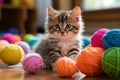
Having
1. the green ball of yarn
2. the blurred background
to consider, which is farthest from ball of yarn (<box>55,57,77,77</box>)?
the blurred background

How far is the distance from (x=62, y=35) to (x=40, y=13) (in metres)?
2.33

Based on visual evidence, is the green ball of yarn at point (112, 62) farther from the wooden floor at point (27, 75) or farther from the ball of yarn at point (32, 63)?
the ball of yarn at point (32, 63)

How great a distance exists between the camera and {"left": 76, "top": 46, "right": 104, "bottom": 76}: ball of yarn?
1.13 m

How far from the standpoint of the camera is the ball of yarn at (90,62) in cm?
113

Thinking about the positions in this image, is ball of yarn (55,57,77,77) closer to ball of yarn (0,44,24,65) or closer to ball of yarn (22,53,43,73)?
ball of yarn (22,53,43,73)

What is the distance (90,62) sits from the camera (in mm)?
1130

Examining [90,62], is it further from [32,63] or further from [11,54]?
[11,54]

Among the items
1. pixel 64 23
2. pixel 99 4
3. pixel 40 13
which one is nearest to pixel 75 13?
pixel 64 23

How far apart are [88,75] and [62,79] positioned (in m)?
0.12

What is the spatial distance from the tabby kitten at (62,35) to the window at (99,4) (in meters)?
1.67

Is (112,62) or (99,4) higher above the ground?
(99,4)

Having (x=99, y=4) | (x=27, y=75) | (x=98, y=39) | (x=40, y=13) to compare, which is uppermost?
(x=99, y=4)

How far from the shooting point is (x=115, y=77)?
1.09 metres

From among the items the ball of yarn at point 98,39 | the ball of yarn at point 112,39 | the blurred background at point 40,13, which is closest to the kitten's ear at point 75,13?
the ball of yarn at point 98,39
